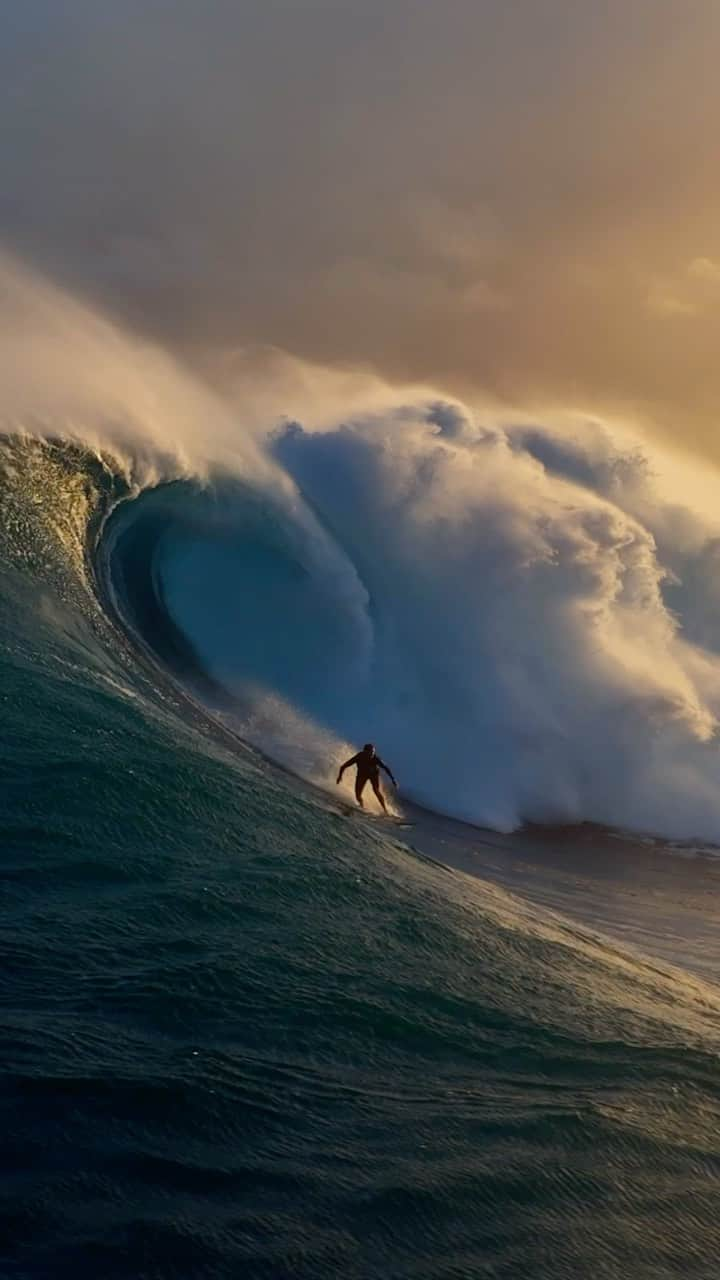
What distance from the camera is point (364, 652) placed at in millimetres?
20375

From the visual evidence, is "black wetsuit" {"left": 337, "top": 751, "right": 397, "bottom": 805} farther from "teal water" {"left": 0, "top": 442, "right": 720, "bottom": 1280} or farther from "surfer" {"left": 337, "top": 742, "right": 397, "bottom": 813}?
"teal water" {"left": 0, "top": 442, "right": 720, "bottom": 1280}

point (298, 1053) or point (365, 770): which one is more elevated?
point (365, 770)

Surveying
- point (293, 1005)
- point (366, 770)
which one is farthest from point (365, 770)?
point (293, 1005)

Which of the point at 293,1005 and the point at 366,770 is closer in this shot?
the point at 293,1005

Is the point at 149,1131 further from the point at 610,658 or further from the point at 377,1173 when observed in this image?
the point at 610,658

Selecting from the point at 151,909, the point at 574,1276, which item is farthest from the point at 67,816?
the point at 574,1276

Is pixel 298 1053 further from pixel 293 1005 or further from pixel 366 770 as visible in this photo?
pixel 366 770

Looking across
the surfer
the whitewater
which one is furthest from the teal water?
the surfer

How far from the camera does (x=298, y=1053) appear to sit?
527 centimetres

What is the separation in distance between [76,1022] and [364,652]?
15.5 meters

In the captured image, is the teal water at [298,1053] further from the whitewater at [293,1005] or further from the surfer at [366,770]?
the surfer at [366,770]

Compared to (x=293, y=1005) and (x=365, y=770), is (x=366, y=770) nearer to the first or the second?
(x=365, y=770)

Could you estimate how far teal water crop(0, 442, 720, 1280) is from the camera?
3.97 meters

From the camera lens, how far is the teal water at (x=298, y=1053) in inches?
156
